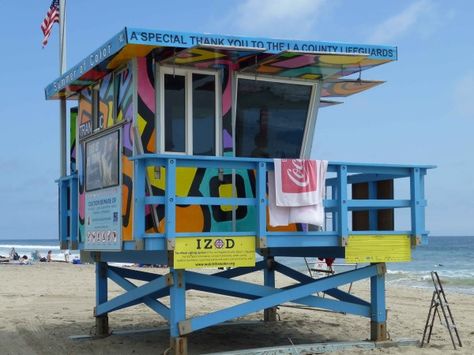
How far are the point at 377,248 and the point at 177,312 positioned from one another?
289cm

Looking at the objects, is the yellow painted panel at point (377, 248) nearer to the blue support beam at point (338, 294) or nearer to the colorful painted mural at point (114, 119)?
the blue support beam at point (338, 294)

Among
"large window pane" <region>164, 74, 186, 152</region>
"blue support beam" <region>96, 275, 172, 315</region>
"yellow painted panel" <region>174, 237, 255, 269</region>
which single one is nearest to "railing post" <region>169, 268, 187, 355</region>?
"blue support beam" <region>96, 275, 172, 315</region>

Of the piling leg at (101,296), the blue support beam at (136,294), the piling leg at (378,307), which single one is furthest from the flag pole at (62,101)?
the piling leg at (378,307)

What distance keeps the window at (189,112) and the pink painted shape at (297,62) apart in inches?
35.1

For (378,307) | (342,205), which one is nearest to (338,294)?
(378,307)

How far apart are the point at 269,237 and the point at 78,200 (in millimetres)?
3585

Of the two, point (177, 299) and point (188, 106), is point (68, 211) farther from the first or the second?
point (177, 299)

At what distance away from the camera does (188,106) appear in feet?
31.2

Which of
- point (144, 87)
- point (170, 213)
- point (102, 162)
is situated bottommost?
point (170, 213)

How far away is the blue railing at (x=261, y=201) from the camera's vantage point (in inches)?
320

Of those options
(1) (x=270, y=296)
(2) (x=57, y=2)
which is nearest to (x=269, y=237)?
(1) (x=270, y=296)

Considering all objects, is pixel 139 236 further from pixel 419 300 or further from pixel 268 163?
pixel 419 300

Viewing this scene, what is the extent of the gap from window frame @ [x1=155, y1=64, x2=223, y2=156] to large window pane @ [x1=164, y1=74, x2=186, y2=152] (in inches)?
1.6

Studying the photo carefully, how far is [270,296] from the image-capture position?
9.19m
